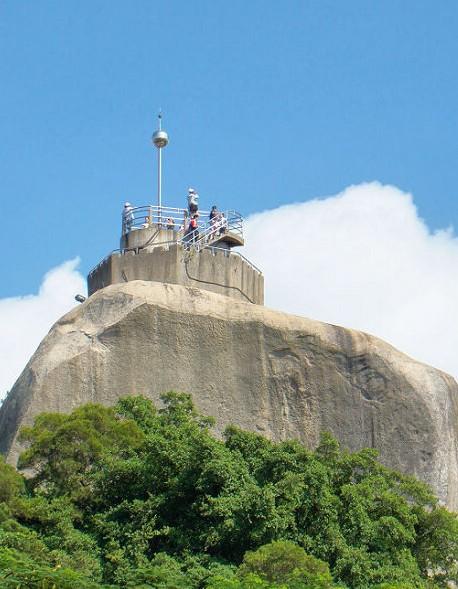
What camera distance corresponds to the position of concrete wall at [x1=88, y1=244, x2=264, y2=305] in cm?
2803

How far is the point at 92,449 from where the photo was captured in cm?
2223

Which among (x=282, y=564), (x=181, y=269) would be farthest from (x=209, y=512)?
(x=181, y=269)

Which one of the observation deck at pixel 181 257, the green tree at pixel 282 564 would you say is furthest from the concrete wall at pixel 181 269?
the green tree at pixel 282 564

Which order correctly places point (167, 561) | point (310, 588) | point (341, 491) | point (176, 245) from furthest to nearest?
point (176, 245) < point (341, 491) < point (167, 561) < point (310, 588)

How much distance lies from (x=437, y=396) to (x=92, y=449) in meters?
7.19

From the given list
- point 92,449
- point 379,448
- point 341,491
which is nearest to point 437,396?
point 379,448

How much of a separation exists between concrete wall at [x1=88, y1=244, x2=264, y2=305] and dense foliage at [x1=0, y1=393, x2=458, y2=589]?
552cm

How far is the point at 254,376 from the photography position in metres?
26.3

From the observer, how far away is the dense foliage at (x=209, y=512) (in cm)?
1962

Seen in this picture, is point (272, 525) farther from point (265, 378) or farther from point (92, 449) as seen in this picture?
point (265, 378)

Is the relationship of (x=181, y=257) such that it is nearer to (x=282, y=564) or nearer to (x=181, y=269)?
(x=181, y=269)

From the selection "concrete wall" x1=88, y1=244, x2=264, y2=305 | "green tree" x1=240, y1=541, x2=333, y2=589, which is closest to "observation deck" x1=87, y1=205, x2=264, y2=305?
"concrete wall" x1=88, y1=244, x2=264, y2=305

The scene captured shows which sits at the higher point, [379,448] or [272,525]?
[379,448]

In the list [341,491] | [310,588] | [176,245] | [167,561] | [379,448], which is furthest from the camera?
[176,245]
